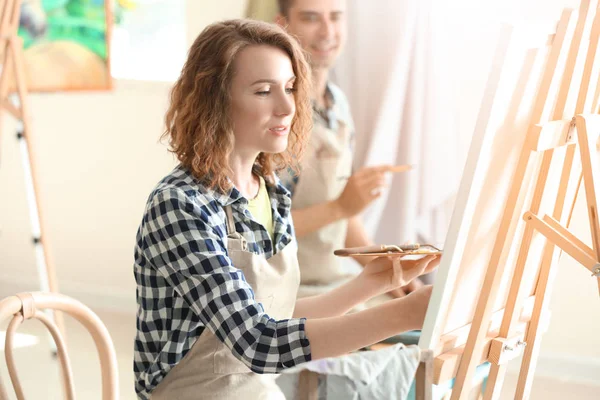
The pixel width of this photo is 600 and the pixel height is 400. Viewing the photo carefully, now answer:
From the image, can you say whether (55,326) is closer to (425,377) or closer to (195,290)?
(195,290)

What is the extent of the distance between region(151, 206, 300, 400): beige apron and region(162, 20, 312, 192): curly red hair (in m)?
0.10

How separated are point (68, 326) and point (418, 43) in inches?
89.0

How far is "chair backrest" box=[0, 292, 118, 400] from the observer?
131 cm

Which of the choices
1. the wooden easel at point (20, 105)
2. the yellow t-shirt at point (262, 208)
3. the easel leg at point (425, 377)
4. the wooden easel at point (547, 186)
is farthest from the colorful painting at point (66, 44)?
the easel leg at point (425, 377)

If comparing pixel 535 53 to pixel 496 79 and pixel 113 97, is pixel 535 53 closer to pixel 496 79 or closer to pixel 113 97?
pixel 496 79

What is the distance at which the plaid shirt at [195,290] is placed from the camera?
54.0 inches

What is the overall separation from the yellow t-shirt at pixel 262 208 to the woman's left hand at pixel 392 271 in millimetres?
222

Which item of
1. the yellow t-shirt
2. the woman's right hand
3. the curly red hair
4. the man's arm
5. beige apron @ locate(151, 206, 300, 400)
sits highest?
the curly red hair

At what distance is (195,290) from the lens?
1403mm

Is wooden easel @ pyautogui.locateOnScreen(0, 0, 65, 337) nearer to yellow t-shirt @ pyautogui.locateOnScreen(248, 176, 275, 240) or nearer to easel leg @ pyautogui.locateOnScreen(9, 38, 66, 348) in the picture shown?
easel leg @ pyautogui.locateOnScreen(9, 38, 66, 348)

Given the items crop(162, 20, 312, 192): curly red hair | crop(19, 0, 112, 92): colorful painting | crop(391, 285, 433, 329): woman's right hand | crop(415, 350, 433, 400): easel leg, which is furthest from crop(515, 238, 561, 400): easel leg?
crop(19, 0, 112, 92): colorful painting

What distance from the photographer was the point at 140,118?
407 centimetres

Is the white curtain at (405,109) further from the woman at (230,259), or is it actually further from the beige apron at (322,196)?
the woman at (230,259)

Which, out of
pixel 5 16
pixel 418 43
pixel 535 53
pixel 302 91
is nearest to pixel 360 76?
pixel 418 43
